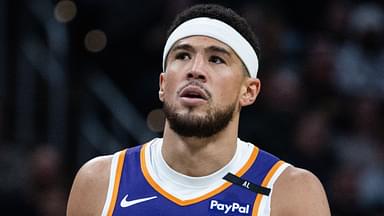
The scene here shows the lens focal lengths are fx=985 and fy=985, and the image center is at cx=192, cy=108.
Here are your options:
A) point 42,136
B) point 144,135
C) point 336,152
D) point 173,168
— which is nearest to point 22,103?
point 42,136

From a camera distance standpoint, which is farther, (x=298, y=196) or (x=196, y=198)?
(x=196, y=198)

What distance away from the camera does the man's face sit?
4594 mm

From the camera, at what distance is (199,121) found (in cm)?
460

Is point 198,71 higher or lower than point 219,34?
lower

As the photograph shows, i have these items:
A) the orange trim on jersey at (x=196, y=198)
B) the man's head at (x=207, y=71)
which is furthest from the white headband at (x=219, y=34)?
the orange trim on jersey at (x=196, y=198)

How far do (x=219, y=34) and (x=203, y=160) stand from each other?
2.02ft

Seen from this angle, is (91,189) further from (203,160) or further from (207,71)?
(207,71)

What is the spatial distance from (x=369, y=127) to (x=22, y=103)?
127 inches

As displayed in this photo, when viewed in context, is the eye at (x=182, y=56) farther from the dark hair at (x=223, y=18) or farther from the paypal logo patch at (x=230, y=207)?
the paypal logo patch at (x=230, y=207)

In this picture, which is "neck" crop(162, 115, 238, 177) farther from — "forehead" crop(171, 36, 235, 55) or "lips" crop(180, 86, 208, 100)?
"forehead" crop(171, 36, 235, 55)

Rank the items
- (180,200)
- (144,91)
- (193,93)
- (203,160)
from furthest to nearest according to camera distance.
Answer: (144,91) → (203,160) → (180,200) → (193,93)

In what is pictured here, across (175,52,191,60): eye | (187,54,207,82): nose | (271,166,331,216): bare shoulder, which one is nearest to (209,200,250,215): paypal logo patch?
(271,166,331,216): bare shoulder

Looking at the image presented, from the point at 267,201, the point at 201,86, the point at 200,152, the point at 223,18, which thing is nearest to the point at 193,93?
the point at 201,86

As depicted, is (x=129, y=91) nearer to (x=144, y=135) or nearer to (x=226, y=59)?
(x=144, y=135)
